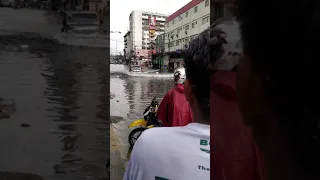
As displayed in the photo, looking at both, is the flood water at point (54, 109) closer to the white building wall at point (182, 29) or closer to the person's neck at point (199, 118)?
the person's neck at point (199, 118)

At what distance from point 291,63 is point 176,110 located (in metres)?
2.41

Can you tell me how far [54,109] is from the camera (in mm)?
788

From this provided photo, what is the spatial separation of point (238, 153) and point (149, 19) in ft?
215

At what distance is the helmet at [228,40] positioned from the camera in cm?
46

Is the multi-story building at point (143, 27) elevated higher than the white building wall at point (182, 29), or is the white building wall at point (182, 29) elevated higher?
the multi-story building at point (143, 27)

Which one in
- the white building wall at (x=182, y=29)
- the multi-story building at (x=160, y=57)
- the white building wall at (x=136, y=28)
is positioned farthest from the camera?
the white building wall at (x=136, y=28)

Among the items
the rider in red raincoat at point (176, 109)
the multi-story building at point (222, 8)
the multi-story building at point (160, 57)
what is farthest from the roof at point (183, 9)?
the multi-story building at point (222, 8)

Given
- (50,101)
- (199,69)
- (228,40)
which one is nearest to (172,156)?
(199,69)

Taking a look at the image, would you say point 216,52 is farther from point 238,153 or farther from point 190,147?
point 190,147

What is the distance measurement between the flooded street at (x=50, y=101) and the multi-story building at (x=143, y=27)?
200 feet

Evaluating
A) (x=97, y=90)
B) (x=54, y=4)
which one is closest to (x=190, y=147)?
(x=97, y=90)

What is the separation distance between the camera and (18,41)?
2.51ft

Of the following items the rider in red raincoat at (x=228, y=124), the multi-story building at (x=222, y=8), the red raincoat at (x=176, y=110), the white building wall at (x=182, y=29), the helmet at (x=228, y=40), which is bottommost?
the red raincoat at (x=176, y=110)

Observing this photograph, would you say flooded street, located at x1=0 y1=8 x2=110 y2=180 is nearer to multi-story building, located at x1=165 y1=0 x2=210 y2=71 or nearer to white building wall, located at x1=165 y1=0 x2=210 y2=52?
multi-story building, located at x1=165 y1=0 x2=210 y2=71
